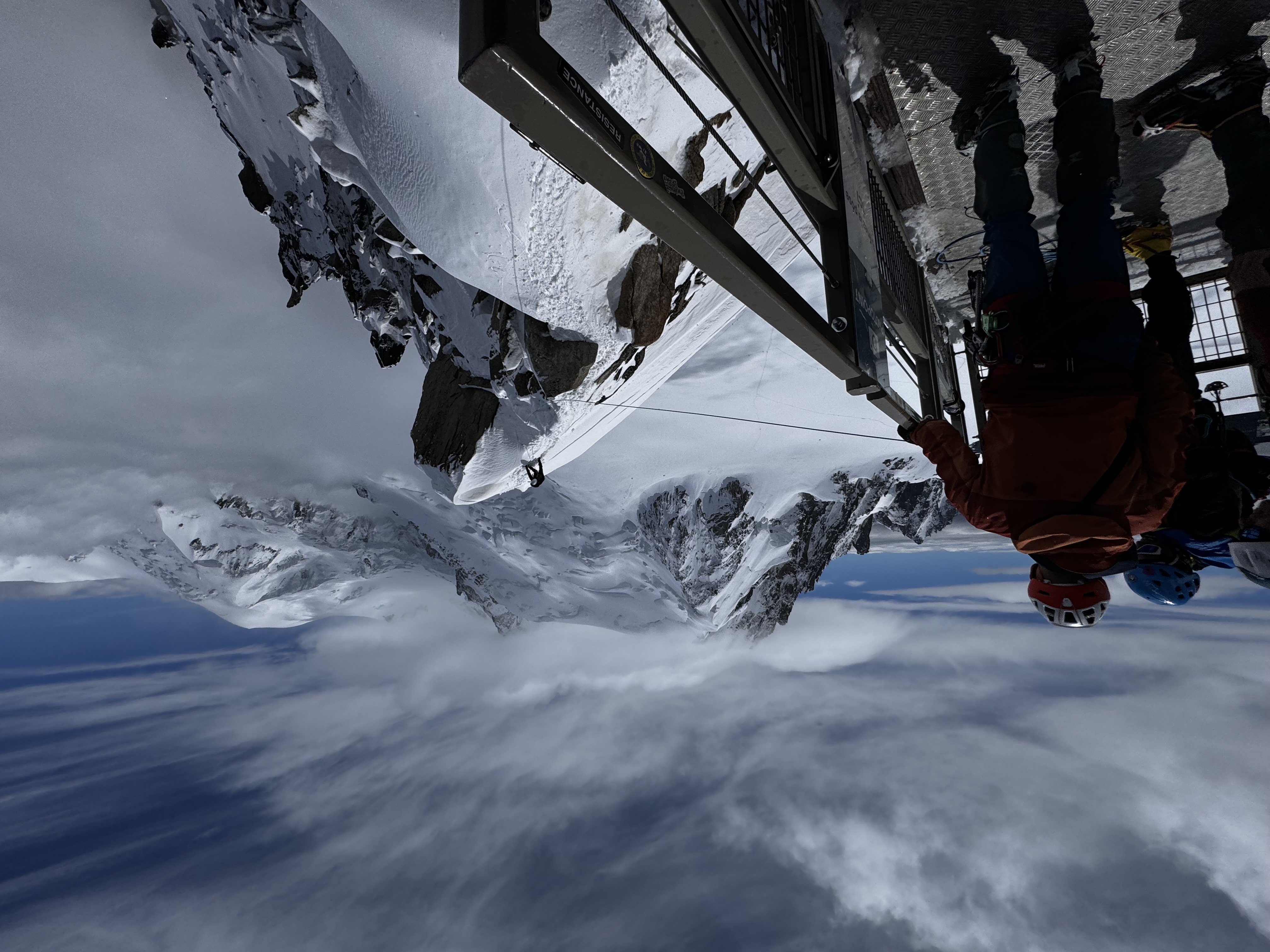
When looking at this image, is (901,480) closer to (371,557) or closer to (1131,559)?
(1131,559)

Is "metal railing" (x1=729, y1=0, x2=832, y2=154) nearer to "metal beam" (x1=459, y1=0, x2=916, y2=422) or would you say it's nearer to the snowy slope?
"metal beam" (x1=459, y1=0, x2=916, y2=422)

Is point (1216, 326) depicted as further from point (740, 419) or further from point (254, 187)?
point (254, 187)

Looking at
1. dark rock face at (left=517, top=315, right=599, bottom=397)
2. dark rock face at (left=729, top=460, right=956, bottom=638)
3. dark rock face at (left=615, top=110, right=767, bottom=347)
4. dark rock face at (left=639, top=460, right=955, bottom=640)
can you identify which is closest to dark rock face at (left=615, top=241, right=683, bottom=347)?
dark rock face at (left=615, top=110, right=767, bottom=347)

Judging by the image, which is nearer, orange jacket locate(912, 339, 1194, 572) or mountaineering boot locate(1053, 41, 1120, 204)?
orange jacket locate(912, 339, 1194, 572)

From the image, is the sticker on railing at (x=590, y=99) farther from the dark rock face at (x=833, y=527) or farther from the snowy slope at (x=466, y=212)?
the dark rock face at (x=833, y=527)

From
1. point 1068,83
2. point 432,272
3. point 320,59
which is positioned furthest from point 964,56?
point 432,272

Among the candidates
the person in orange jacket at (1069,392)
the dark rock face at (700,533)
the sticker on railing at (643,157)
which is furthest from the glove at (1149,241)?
the dark rock face at (700,533)
